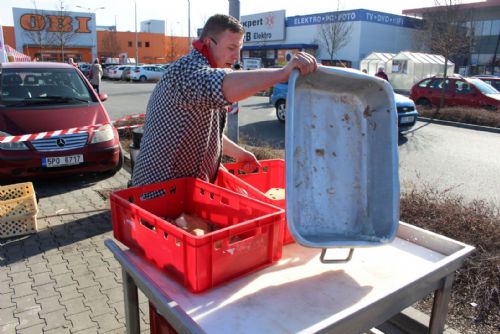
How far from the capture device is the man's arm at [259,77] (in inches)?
64.1

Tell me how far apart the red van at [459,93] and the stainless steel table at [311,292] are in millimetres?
14814

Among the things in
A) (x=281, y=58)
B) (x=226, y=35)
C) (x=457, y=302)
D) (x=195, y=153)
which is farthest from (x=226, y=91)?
(x=281, y=58)

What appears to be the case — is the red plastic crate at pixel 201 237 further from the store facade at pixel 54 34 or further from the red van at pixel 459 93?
the store facade at pixel 54 34

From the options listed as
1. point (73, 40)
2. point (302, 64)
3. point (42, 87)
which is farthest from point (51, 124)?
point (73, 40)

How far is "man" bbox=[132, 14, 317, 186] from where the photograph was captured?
5.49 feet

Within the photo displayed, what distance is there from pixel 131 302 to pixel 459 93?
16059 mm

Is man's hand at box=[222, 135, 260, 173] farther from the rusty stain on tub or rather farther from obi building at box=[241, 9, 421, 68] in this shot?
obi building at box=[241, 9, 421, 68]

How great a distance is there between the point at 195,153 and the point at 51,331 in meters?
1.82

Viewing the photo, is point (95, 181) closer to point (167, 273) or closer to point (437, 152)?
point (167, 273)

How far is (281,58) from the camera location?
1660 inches

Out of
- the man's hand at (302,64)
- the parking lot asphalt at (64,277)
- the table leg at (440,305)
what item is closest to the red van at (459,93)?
the parking lot asphalt at (64,277)

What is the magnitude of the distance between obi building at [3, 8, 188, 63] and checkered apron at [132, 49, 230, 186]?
35.9 metres

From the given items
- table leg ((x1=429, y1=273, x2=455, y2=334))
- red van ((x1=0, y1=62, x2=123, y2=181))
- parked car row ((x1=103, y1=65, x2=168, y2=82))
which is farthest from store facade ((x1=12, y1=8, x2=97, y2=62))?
table leg ((x1=429, y1=273, x2=455, y2=334))

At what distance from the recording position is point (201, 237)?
1516 mm
